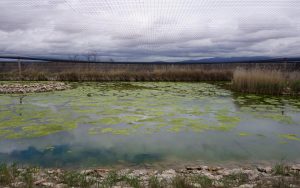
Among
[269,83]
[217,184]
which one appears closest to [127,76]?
[269,83]

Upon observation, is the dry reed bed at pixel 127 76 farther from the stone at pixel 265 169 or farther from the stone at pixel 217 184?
the stone at pixel 217 184

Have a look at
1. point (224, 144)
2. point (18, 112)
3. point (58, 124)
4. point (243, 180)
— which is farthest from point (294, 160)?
point (18, 112)

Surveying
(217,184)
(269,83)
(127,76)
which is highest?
(127,76)

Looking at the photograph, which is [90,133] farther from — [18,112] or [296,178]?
[296,178]

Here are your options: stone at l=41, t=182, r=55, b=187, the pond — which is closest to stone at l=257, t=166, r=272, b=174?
the pond

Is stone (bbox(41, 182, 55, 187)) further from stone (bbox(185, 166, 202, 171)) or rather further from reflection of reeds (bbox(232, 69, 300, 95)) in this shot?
reflection of reeds (bbox(232, 69, 300, 95))

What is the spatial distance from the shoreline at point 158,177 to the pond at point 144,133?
42 centimetres

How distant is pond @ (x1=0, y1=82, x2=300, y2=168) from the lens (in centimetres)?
417

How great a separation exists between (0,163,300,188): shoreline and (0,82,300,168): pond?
423 millimetres

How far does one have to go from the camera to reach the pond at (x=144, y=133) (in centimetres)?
417

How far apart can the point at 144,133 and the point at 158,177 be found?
222cm

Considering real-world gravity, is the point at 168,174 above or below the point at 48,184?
below

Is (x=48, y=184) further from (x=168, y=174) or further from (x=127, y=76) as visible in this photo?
(x=127, y=76)

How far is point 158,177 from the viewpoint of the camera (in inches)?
126
